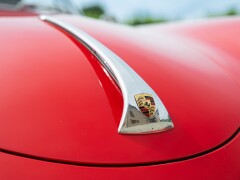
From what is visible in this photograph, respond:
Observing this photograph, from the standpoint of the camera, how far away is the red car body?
793 millimetres

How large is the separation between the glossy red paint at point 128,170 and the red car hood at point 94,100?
23mm

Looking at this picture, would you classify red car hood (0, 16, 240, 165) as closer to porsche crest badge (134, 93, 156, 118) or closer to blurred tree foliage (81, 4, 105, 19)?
porsche crest badge (134, 93, 156, 118)

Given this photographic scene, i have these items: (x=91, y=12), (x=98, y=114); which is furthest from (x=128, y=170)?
(x=91, y=12)

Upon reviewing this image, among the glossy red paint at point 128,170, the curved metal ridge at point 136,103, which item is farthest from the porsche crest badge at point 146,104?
the glossy red paint at point 128,170

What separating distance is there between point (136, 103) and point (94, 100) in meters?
0.11

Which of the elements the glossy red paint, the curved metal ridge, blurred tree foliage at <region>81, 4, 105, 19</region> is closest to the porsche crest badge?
the curved metal ridge

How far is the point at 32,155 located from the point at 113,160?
178 millimetres

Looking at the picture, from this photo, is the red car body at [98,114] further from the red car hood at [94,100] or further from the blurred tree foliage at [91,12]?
the blurred tree foliage at [91,12]

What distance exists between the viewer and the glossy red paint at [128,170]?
29.7 inches

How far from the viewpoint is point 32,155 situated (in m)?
0.79

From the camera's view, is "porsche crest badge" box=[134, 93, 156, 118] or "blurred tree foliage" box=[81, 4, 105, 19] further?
"blurred tree foliage" box=[81, 4, 105, 19]

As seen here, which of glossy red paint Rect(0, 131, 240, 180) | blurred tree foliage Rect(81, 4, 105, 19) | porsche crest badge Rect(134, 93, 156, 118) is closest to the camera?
glossy red paint Rect(0, 131, 240, 180)

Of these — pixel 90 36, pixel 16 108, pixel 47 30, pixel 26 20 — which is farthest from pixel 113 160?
pixel 26 20

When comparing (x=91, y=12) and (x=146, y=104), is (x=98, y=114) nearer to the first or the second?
(x=146, y=104)
